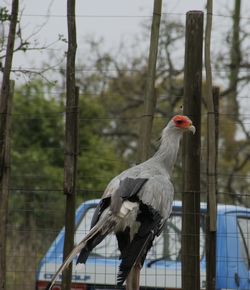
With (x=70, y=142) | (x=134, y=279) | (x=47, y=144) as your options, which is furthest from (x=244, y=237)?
(x=47, y=144)

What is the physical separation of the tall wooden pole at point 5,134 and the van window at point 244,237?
9.44 feet

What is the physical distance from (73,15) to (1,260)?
8.41 ft

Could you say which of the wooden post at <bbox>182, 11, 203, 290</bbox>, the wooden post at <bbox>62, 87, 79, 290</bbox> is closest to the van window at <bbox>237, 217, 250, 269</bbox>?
the wooden post at <bbox>182, 11, 203, 290</bbox>

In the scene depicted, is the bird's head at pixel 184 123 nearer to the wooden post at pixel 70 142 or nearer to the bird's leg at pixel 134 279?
the wooden post at pixel 70 142

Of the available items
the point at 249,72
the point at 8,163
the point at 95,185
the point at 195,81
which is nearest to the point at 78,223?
the point at 8,163

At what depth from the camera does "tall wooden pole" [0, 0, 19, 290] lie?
30.5 ft

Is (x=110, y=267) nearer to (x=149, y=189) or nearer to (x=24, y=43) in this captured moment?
(x=149, y=189)

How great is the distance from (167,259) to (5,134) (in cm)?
260

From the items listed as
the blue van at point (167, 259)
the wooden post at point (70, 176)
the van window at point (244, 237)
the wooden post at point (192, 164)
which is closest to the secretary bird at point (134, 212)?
the wooden post at point (192, 164)

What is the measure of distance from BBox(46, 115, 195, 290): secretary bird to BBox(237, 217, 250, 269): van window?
6.14 feet

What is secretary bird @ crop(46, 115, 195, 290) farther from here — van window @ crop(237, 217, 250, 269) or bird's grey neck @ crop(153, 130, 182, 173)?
van window @ crop(237, 217, 250, 269)

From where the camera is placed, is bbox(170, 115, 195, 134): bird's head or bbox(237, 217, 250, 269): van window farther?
bbox(237, 217, 250, 269): van window

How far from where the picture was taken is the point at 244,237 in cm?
1080

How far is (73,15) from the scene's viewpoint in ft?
30.6
